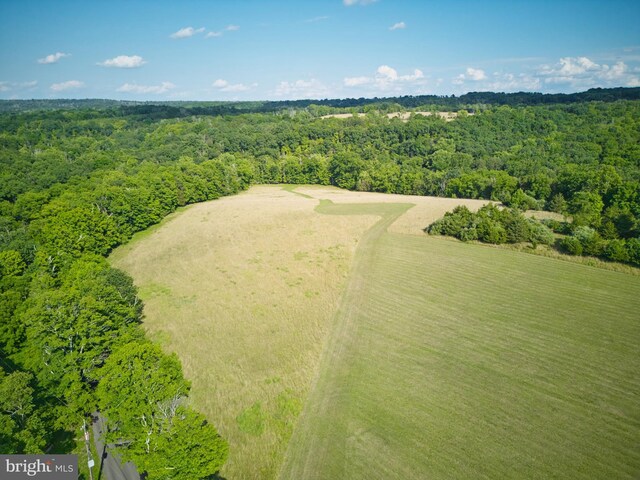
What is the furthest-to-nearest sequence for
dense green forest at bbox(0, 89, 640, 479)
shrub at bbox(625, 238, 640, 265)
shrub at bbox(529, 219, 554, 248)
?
1. shrub at bbox(529, 219, 554, 248)
2. shrub at bbox(625, 238, 640, 265)
3. dense green forest at bbox(0, 89, 640, 479)

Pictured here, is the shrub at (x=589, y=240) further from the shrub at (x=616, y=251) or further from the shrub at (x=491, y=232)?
the shrub at (x=491, y=232)

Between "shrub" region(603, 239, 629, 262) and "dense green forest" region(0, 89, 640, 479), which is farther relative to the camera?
"shrub" region(603, 239, 629, 262)

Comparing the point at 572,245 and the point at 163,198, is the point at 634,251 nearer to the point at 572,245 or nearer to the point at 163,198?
the point at 572,245

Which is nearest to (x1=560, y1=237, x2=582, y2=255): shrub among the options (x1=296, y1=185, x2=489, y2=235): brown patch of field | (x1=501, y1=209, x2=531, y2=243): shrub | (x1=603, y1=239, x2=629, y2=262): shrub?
(x1=603, y1=239, x2=629, y2=262): shrub

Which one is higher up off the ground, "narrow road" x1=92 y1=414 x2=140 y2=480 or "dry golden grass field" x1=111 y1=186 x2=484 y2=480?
"dry golden grass field" x1=111 y1=186 x2=484 y2=480

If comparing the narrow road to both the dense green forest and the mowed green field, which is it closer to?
the dense green forest

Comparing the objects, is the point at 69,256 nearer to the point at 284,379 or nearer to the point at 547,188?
the point at 284,379

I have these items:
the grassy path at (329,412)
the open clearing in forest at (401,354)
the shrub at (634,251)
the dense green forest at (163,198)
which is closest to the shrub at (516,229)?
the dense green forest at (163,198)

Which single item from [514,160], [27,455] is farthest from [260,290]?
[514,160]
